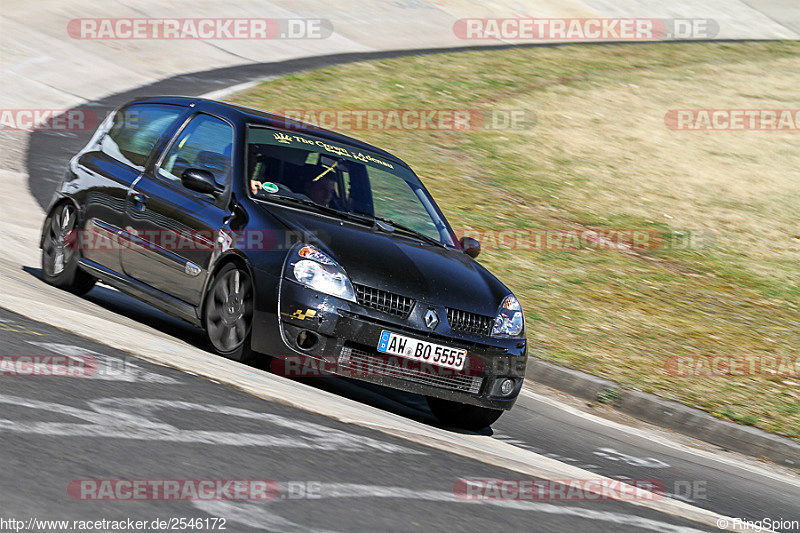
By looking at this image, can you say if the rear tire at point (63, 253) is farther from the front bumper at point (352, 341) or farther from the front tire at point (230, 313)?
the front bumper at point (352, 341)

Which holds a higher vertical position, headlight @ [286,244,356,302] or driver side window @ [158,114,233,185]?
driver side window @ [158,114,233,185]

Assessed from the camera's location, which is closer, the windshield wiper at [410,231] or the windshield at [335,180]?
the windshield at [335,180]

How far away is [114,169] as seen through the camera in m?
8.79

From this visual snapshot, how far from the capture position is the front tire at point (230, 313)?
7.24 m

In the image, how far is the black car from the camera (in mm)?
6988

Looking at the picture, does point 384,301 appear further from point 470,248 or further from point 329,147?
point 329,147

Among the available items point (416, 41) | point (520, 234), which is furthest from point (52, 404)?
point (416, 41)

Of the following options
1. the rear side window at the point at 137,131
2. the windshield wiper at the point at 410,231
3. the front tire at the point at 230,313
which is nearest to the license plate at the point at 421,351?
the front tire at the point at 230,313

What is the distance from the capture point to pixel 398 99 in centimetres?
2180

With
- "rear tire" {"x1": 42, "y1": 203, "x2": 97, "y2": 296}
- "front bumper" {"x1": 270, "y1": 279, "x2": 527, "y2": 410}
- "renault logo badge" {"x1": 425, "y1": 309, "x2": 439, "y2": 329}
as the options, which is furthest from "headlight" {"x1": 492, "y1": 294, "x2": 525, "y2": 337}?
"rear tire" {"x1": 42, "y1": 203, "x2": 97, "y2": 296}

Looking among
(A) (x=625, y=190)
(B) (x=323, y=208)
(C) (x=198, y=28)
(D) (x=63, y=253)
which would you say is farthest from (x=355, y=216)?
(C) (x=198, y=28)

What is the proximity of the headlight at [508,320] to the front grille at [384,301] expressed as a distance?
2.21ft

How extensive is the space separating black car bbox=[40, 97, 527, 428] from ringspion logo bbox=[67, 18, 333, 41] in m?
15.4

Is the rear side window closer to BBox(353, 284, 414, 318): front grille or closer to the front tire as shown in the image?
the front tire
